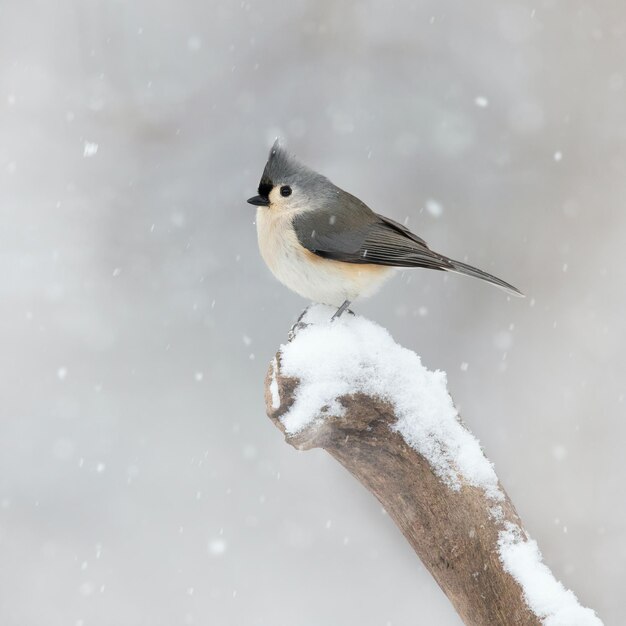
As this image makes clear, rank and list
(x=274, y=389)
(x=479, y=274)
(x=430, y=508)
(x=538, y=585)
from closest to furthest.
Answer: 1. (x=538, y=585)
2. (x=430, y=508)
3. (x=274, y=389)
4. (x=479, y=274)

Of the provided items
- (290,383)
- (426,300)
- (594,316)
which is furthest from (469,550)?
Answer: (594,316)

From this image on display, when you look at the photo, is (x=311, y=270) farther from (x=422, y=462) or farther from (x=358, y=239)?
(x=422, y=462)

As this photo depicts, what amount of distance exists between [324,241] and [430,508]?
3.66ft

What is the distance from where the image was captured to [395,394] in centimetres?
230

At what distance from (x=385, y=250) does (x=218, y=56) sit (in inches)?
110

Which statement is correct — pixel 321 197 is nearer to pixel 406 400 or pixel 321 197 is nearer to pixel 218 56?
pixel 406 400

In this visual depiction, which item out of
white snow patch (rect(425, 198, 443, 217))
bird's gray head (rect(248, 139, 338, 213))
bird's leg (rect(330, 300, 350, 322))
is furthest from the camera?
white snow patch (rect(425, 198, 443, 217))

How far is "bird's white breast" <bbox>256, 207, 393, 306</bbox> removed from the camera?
292 cm

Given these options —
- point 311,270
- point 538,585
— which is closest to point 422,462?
point 538,585

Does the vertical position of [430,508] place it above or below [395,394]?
below

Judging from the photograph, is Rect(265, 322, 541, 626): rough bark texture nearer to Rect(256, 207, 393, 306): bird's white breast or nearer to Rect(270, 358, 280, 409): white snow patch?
Rect(270, 358, 280, 409): white snow patch

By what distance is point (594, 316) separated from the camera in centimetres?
545

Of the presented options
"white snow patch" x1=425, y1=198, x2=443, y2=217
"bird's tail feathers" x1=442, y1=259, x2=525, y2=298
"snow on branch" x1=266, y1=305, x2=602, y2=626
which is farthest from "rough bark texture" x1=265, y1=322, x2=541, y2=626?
"white snow patch" x1=425, y1=198, x2=443, y2=217

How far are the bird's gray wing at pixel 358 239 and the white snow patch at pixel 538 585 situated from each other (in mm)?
1013
